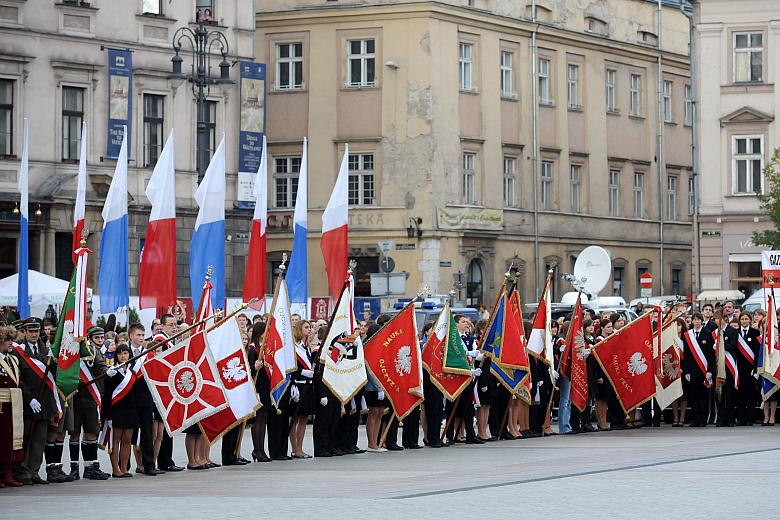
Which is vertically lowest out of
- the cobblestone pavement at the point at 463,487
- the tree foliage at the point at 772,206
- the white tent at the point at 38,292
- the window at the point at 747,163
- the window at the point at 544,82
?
the cobblestone pavement at the point at 463,487

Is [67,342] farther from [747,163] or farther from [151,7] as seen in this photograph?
[747,163]

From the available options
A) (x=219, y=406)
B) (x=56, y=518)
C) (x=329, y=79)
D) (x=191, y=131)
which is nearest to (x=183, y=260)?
(x=191, y=131)

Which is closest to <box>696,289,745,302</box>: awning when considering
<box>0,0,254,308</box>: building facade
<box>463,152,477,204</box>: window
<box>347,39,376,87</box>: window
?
<box>463,152,477,204</box>: window

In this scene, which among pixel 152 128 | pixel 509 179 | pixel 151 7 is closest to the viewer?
pixel 152 128

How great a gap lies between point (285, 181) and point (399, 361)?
33484 mm

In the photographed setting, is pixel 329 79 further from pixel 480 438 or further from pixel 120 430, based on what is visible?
pixel 120 430

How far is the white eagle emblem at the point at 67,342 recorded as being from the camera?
20.0 meters

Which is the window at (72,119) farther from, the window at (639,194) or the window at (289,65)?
the window at (639,194)

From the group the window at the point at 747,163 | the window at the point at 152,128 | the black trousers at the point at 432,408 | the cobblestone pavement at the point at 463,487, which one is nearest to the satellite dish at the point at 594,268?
the window at the point at 747,163

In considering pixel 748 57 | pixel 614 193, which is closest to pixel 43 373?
pixel 748 57

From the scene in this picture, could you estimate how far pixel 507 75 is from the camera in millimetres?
58688

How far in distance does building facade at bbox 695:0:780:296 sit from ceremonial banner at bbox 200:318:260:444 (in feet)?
120

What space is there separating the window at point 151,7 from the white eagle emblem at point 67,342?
97.6 ft

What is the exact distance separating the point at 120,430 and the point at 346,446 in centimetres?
394
